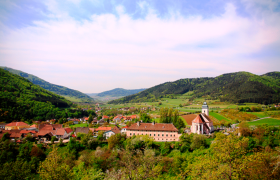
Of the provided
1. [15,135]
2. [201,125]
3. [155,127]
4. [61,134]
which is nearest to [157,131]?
[155,127]

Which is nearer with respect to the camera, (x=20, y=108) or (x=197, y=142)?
(x=197, y=142)

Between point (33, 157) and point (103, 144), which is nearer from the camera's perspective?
point (33, 157)

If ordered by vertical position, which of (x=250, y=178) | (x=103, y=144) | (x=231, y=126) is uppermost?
(x=250, y=178)

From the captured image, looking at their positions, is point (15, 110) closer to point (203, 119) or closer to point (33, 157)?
point (33, 157)

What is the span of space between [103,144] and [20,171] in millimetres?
25933

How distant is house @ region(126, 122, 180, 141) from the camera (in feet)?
151

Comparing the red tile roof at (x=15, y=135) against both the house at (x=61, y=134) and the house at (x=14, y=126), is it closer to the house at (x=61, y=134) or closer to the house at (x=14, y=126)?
the house at (x=61, y=134)

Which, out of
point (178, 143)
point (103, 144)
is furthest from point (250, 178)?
point (103, 144)

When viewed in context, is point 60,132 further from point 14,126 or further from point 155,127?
point 155,127

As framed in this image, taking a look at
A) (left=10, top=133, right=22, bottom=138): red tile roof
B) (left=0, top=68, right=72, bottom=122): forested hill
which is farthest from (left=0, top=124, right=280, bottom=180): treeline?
(left=0, top=68, right=72, bottom=122): forested hill

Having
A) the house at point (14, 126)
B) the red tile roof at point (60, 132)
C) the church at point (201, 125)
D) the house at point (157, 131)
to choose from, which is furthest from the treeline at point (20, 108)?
the church at point (201, 125)

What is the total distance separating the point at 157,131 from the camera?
4684 cm

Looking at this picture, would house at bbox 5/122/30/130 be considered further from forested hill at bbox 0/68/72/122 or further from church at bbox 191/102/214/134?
church at bbox 191/102/214/134

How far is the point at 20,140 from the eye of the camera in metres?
47.0
